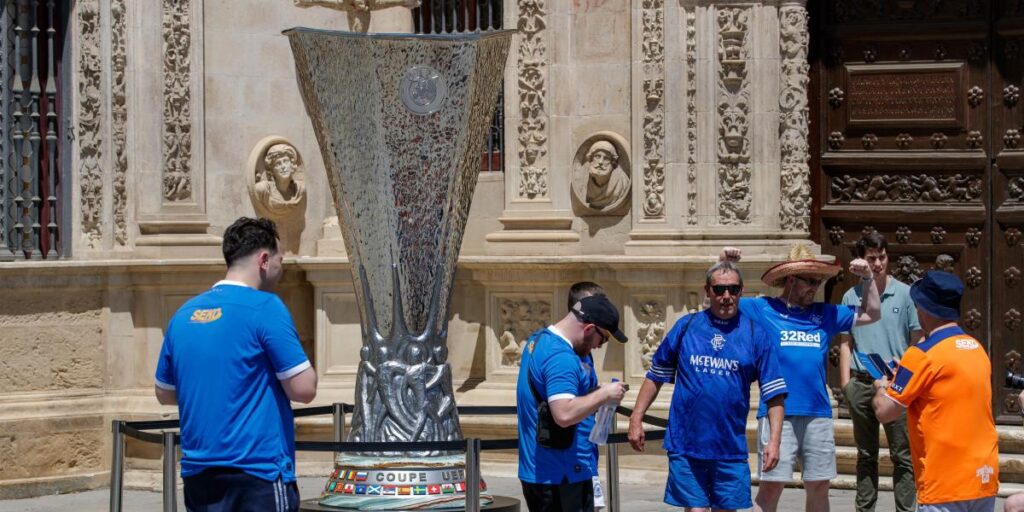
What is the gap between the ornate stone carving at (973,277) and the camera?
503 inches

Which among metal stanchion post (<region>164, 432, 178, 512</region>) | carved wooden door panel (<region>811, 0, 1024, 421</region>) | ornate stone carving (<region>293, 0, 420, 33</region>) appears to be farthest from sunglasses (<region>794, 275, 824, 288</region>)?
carved wooden door panel (<region>811, 0, 1024, 421</region>)

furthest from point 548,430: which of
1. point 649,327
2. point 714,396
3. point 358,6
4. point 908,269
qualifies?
point 908,269

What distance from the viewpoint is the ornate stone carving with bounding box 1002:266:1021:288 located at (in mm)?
12703

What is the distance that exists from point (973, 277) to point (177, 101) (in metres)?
5.49

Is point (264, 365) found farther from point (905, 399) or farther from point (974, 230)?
point (974, 230)

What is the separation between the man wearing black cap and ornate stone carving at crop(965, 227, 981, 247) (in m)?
5.68

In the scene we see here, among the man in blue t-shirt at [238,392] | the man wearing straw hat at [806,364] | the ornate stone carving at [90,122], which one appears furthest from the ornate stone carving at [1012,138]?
the man in blue t-shirt at [238,392]

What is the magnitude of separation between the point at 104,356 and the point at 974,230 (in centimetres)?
589

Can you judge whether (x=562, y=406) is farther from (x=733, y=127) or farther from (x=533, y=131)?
(x=533, y=131)

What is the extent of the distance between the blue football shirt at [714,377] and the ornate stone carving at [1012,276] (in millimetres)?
4776

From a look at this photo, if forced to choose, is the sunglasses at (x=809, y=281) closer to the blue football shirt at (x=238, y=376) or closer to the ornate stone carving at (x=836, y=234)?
the blue football shirt at (x=238, y=376)

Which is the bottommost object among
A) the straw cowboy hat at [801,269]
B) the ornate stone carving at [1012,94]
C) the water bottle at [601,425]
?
the water bottle at [601,425]

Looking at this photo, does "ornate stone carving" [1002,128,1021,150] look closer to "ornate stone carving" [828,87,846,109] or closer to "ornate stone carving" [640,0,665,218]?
"ornate stone carving" [828,87,846,109]

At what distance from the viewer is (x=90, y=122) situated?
42.9 feet
